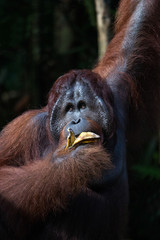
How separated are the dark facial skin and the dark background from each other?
2573 millimetres

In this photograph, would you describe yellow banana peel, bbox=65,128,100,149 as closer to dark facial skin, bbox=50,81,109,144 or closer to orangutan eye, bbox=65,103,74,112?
dark facial skin, bbox=50,81,109,144

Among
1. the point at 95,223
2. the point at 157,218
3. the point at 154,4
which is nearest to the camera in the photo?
the point at 95,223

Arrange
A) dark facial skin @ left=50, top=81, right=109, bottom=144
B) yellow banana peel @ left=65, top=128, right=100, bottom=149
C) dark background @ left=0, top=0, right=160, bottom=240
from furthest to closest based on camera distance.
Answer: dark background @ left=0, top=0, right=160, bottom=240 → dark facial skin @ left=50, top=81, right=109, bottom=144 → yellow banana peel @ left=65, top=128, right=100, bottom=149

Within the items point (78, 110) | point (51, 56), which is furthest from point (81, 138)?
point (51, 56)

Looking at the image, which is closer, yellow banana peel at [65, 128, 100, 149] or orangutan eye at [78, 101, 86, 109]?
yellow banana peel at [65, 128, 100, 149]

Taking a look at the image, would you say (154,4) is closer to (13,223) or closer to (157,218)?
(13,223)

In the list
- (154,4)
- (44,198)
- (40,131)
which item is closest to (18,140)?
(40,131)

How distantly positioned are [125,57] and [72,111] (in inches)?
35.5

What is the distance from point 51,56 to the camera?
789cm

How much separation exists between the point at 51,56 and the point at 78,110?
4318 mm

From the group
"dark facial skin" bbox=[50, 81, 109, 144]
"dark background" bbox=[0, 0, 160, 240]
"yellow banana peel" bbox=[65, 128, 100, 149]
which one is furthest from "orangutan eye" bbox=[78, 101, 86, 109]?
"dark background" bbox=[0, 0, 160, 240]

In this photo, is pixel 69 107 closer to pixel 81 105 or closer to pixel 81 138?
pixel 81 105

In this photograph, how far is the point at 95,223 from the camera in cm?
367

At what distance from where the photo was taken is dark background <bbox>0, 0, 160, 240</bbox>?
6449 millimetres
